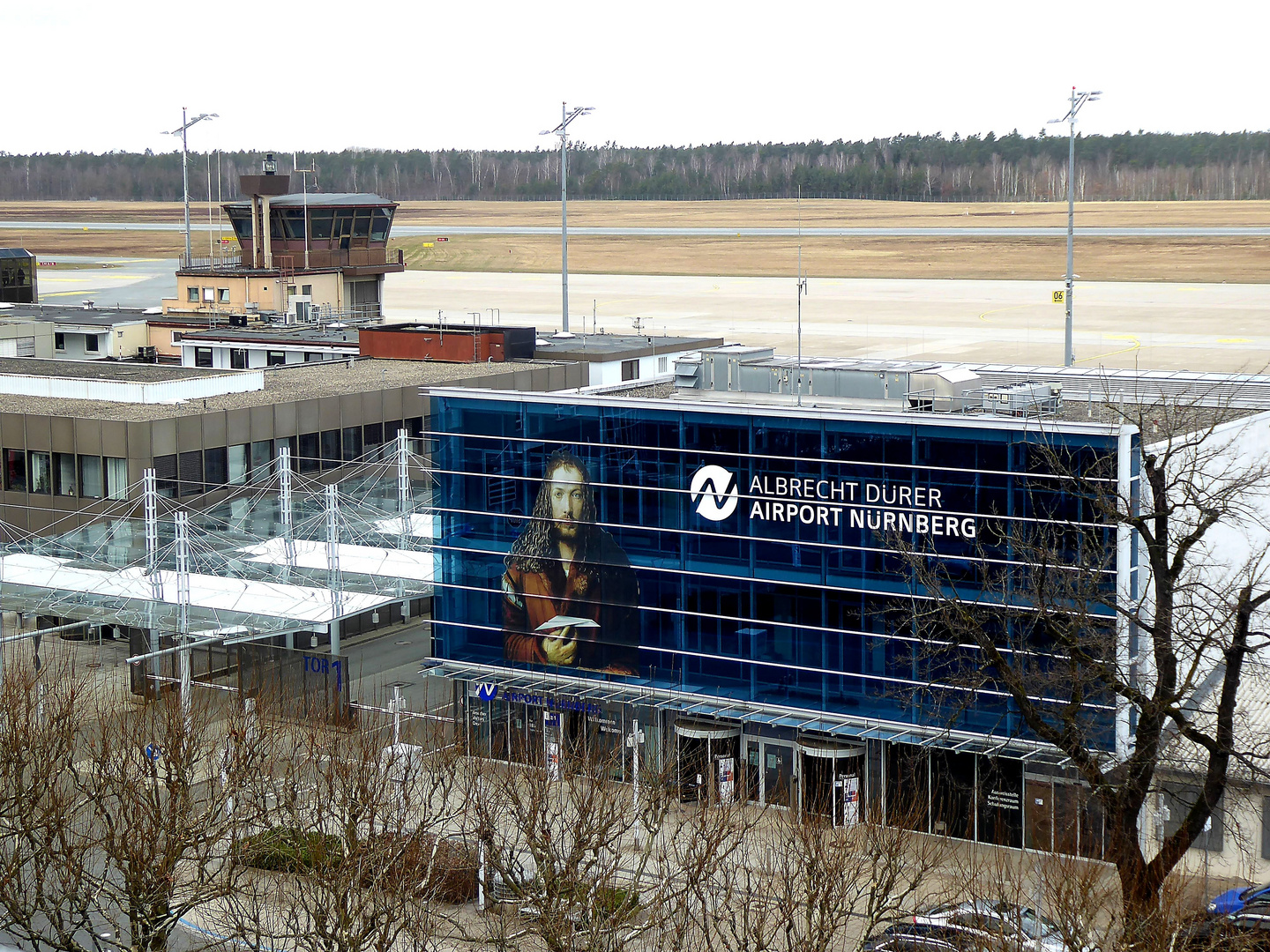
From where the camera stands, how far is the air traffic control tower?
98938 mm

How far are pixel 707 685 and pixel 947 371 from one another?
952 cm

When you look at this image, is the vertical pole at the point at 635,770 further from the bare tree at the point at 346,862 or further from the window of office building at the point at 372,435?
the window of office building at the point at 372,435

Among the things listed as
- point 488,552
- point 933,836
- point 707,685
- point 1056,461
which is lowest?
point 933,836

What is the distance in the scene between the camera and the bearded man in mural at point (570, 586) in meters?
40.5

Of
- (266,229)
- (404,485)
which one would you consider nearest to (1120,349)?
(266,229)

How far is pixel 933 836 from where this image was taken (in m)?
36.4

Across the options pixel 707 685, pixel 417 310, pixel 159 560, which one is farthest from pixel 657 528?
pixel 417 310

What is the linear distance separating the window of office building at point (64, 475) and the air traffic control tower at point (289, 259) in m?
42.7

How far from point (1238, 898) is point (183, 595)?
96.6 ft

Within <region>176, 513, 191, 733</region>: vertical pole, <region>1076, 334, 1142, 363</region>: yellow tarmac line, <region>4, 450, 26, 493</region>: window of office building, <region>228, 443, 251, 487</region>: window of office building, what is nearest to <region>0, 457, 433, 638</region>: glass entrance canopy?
<region>176, 513, 191, 733</region>: vertical pole

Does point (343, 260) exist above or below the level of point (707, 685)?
above

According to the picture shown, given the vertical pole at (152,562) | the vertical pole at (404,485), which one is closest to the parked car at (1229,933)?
the vertical pole at (152,562)

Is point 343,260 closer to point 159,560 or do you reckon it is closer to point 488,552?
point 159,560

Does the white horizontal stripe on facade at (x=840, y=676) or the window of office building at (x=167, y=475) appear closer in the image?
the white horizontal stripe on facade at (x=840, y=676)
